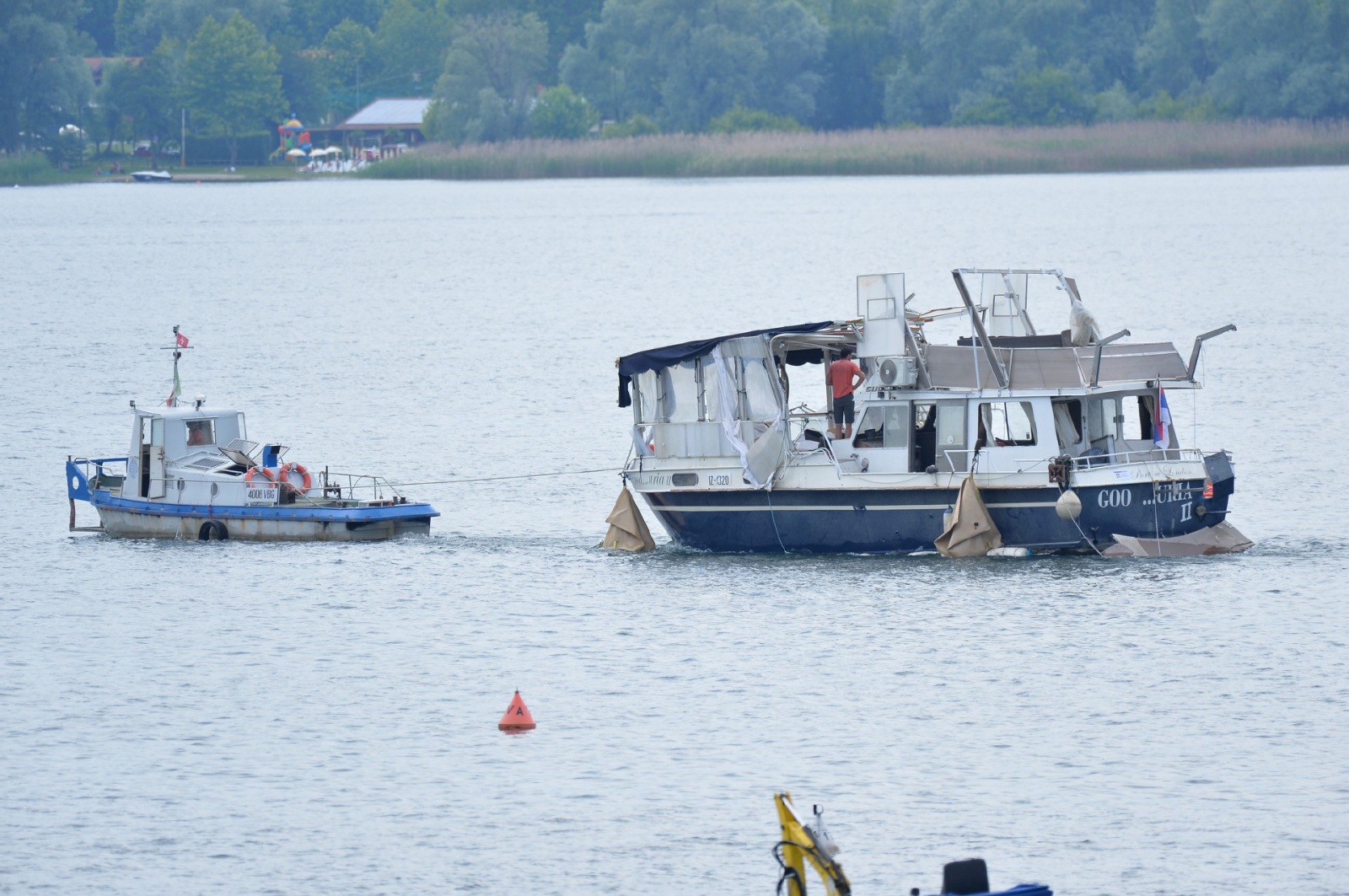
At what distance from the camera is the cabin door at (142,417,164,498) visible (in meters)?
44.1

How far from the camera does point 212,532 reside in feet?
145

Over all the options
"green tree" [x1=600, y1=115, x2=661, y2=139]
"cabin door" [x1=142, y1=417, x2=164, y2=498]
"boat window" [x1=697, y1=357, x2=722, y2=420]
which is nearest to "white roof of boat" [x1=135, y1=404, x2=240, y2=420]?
"cabin door" [x1=142, y1=417, x2=164, y2=498]

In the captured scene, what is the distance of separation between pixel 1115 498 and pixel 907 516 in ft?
11.6

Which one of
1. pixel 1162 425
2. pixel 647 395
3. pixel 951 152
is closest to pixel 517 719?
pixel 647 395

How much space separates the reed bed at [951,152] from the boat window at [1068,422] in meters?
125

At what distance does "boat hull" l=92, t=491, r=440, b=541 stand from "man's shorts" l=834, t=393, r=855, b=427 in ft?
26.5

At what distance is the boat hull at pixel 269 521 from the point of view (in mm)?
43438

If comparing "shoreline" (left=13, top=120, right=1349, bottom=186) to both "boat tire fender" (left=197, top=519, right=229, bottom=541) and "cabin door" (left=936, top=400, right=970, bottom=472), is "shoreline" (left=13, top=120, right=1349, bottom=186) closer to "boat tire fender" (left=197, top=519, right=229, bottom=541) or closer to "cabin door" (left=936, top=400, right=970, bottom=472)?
"boat tire fender" (left=197, top=519, right=229, bottom=541)

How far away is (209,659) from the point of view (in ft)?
116

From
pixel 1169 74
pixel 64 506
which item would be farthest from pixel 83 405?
pixel 1169 74

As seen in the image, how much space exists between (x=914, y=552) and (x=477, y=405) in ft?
91.2

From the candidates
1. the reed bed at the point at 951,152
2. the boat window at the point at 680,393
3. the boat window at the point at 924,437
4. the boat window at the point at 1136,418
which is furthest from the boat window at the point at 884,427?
the reed bed at the point at 951,152

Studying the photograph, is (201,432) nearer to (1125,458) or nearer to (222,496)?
(222,496)

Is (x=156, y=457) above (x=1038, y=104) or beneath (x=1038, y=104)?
beneath
